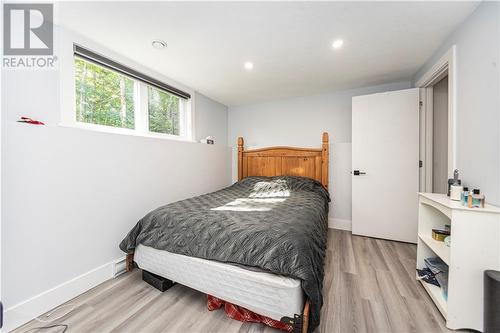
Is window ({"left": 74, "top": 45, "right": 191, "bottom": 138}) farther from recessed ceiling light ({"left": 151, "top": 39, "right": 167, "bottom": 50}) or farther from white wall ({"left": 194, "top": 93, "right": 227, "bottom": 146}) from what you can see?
recessed ceiling light ({"left": 151, "top": 39, "right": 167, "bottom": 50})

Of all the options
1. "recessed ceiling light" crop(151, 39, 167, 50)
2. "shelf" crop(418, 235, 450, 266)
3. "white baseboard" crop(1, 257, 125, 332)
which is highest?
"recessed ceiling light" crop(151, 39, 167, 50)

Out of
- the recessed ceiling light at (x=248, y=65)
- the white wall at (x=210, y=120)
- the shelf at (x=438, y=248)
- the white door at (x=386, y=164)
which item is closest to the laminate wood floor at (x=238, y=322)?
the shelf at (x=438, y=248)

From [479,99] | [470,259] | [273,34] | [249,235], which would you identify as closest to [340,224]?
[470,259]

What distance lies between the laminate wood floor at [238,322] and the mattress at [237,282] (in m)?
0.17

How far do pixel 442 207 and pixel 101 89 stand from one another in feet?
10.5

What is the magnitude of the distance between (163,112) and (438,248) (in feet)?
10.7

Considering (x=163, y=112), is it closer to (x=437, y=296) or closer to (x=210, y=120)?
(x=210, y=120)

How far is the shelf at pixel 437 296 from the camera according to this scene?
1.36 meters

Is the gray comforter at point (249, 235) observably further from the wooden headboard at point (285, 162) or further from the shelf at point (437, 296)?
the wooden headboard at point (285, 162)

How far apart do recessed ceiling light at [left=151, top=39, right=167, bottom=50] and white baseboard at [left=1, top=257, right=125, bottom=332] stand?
7.00 feet

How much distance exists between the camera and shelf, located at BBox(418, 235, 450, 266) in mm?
1424

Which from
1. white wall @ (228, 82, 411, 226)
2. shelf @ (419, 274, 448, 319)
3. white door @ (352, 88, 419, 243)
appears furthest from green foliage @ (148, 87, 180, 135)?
shelf @ (419, 274, 448, 319)

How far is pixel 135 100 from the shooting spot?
2398 mm

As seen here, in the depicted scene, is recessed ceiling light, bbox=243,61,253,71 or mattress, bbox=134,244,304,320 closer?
mattress, bbox=134,244,304,320
